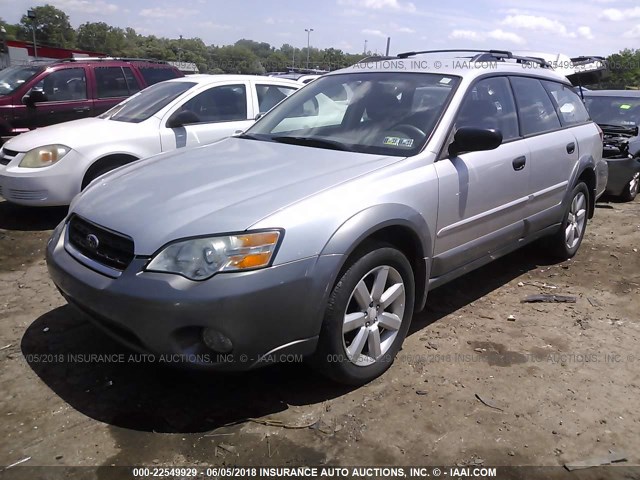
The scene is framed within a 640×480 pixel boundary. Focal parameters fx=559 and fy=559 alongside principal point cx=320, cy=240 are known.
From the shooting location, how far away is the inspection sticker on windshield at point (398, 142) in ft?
11.3

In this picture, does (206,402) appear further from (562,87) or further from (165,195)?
(562,87)

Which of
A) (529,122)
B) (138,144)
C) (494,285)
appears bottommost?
(494,285)

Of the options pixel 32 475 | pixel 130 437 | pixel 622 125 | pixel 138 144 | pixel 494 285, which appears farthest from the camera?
pixel 622 125

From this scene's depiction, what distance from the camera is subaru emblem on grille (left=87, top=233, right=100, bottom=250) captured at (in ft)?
9.34

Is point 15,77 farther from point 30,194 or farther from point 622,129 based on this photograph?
point 622,129

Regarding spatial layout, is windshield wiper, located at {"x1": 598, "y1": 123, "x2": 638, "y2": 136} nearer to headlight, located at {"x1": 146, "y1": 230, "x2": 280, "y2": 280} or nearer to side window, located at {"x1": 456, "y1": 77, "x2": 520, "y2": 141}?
side window, located at {"x1": 456, "y1": 77, "x2": 520, "y2": 141}

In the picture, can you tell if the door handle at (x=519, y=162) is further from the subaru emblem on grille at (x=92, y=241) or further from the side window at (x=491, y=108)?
the subaru emblem on grille at (x=92, y=241)

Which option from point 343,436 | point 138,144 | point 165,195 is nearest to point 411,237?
point 343,436

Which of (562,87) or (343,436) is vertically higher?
(562,87)

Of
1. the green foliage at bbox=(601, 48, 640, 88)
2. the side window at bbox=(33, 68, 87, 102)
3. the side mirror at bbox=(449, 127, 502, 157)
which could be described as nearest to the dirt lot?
the side mirror at bbox=(449, 127, 502, 157)

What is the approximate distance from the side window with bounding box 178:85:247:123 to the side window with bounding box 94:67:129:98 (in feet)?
8.75

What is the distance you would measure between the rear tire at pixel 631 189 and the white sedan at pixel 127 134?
532 cm

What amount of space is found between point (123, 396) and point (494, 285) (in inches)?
125

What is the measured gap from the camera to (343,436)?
2.68 metres
